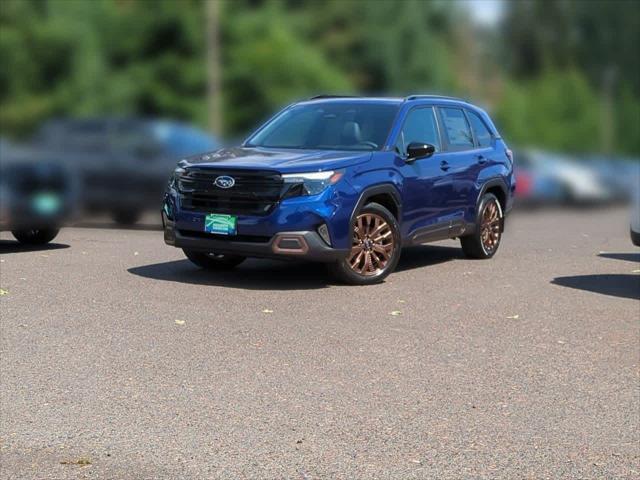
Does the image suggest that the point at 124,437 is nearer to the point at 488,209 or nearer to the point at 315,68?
the point at 488,209

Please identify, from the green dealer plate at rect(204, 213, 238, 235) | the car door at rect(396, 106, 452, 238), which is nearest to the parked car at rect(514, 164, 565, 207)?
the car door at rect(396, 106, 452, 238)

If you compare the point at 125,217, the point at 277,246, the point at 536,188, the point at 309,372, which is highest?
the point at 277,246

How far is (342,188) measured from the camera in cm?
1130

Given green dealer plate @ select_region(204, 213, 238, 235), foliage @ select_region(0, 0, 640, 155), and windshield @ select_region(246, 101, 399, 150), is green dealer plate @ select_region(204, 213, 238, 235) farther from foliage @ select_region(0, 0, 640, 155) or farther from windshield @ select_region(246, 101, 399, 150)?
foliage @ select_region(0, 0, 640, 155)

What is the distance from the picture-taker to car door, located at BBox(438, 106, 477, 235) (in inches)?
510

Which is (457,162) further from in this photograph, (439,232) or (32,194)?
(32,194)

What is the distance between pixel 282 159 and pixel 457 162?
2403 millimetres

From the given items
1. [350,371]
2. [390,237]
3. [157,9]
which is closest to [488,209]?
[390,237]

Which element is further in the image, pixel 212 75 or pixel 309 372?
pixel 212 75

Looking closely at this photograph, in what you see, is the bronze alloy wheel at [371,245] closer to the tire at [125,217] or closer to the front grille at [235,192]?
the front grille at [235,192]

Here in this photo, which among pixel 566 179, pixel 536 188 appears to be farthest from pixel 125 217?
pixel 566 179

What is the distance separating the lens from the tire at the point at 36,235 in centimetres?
1385

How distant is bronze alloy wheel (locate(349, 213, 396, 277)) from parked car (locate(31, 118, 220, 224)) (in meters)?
7.74

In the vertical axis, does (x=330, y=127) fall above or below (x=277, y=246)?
above
